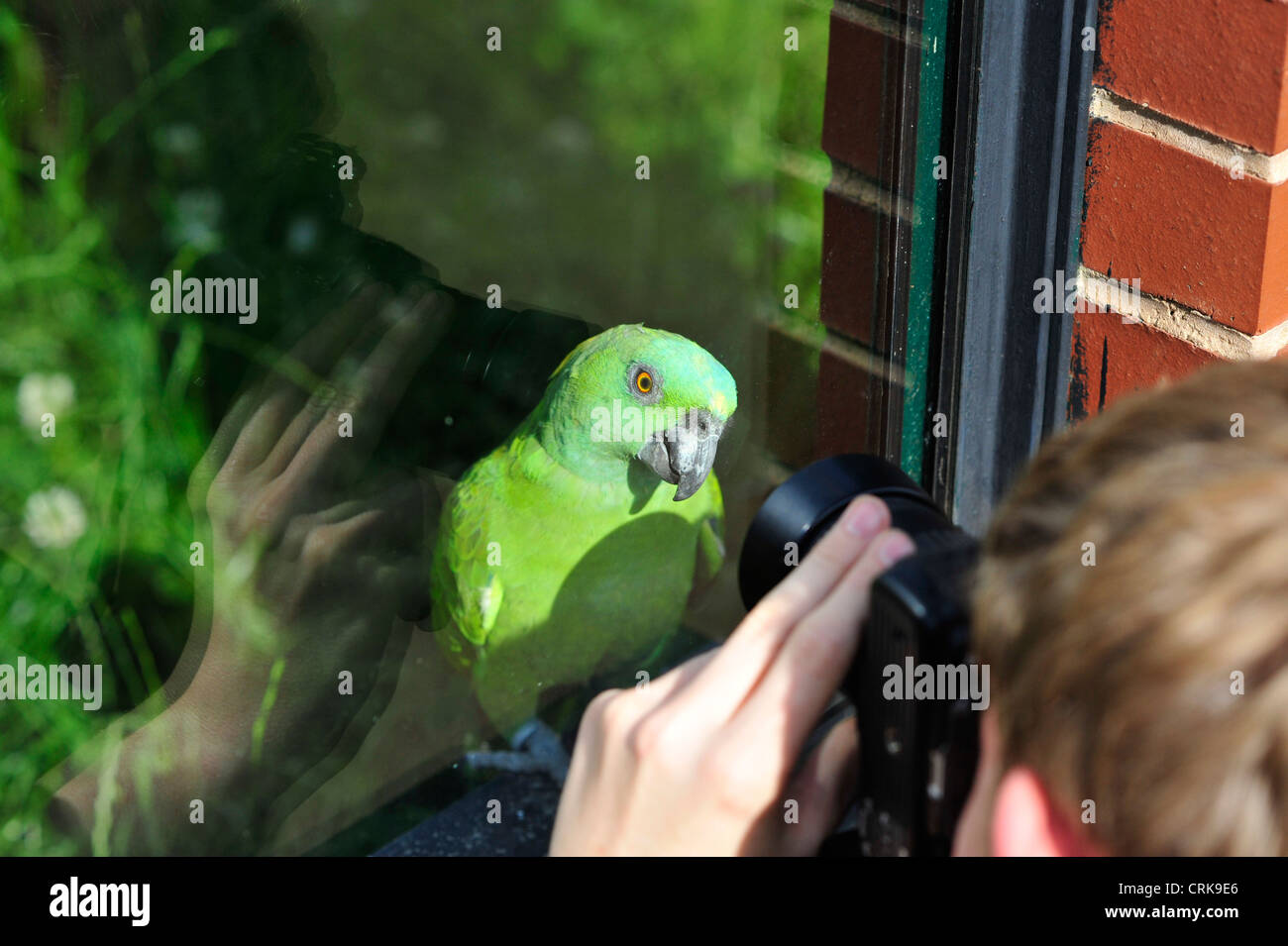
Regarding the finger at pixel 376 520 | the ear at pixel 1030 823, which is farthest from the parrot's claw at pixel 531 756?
the ear at pixel 1030 823

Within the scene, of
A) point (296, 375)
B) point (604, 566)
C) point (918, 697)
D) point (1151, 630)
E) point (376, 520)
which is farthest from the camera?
point (604, 566)

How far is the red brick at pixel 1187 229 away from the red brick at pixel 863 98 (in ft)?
0.65

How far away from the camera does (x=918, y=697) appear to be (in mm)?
592

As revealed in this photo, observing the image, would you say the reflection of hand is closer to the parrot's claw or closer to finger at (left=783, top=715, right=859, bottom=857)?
the parrot's claw

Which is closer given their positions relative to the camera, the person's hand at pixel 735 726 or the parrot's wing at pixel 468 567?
the person's hand at pixel 735 726

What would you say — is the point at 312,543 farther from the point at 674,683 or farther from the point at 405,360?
the point at 674,683

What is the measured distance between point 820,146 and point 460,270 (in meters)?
0.46

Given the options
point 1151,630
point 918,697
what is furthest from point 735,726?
point 1151,630

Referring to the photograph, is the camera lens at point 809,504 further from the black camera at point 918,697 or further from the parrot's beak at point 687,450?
the parrot's beak at point 687,450

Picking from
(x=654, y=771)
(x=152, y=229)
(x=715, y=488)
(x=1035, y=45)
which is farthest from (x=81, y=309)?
(x=1035, y=45)

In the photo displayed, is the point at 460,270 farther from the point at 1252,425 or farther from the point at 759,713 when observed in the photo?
the point at 1252,425

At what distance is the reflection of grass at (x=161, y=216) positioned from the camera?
0.70 metres

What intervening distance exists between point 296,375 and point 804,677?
45 cm

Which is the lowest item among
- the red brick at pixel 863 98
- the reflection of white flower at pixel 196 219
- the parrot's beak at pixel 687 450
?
the parrot's beak at pixel 687 450
